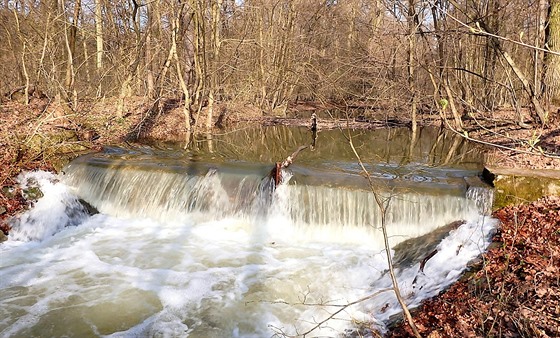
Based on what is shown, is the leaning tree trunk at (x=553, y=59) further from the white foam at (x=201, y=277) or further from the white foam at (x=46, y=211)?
the white foam at (x=46, y=211)

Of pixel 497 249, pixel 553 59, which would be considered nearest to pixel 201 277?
pixel 497 249

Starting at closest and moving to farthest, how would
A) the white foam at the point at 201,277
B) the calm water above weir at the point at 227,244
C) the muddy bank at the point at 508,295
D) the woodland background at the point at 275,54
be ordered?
the muddy bank at the point at 508,295
the white foam at the point at 201,277
the calm water above weir at the point at 227,244
the woodland background at the point at 275,54

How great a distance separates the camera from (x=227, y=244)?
7.88 m

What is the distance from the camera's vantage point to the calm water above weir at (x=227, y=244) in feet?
18.1

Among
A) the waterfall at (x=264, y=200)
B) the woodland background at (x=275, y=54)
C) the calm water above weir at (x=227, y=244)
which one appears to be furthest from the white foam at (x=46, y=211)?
the woodland background at (x=275, y=54)

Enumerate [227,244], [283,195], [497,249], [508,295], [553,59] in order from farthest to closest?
1. [553,59]
2. [283,195]
3. [227,244]
4. [497,249]
5. [508,295]

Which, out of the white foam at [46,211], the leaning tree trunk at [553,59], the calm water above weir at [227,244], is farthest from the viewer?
the leaning tree trunk at [553,59]

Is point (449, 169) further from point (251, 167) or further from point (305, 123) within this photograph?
point (305, 123)

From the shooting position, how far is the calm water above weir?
5.50 m

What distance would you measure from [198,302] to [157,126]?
1222 cm

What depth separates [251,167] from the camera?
979 cm

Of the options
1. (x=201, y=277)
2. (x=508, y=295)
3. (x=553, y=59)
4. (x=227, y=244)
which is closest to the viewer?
(x=508, y=295)

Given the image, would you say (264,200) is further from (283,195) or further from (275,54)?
(275,54)

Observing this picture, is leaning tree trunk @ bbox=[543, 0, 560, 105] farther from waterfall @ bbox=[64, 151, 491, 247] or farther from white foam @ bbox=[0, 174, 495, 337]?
white foam @ bbox=[0, 174, 495, 337]
